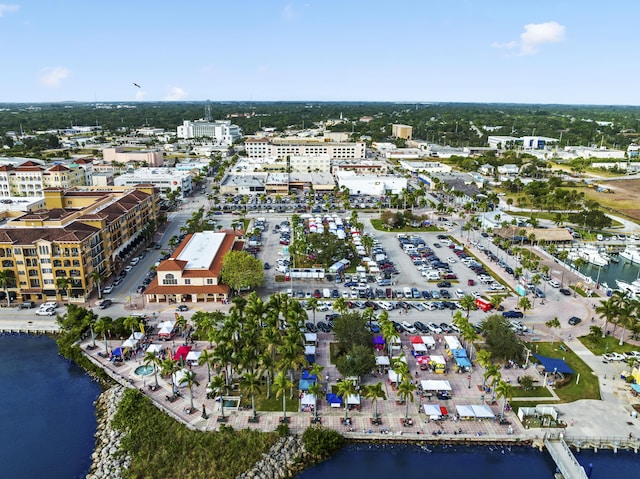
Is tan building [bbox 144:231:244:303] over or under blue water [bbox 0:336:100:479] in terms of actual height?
over

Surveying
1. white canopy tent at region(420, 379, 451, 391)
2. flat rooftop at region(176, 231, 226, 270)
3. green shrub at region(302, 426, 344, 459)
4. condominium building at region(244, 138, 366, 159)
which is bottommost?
green shrub at region(302, 426, 344, 459)

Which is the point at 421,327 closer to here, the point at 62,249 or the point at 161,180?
the point at 62,249

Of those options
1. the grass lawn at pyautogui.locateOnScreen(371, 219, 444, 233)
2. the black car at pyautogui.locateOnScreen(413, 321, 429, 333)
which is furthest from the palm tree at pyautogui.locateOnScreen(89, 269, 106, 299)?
the grass lawn at pyautogui.locateOnScreen(371, 219, 444, 233)

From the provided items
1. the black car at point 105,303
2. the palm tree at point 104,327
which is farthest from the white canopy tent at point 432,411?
the black car at point 105,303

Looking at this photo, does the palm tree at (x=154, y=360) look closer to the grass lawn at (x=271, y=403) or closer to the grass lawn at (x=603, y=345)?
the grass lawn at (x=271, y=403)

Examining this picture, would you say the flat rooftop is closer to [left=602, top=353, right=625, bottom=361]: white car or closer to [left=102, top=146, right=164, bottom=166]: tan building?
[left=602, top=353, right=625, bottom=361]: white car

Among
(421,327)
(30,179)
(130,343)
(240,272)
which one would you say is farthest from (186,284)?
(30,179)

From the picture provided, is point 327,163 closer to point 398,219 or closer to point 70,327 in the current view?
point 398,219
